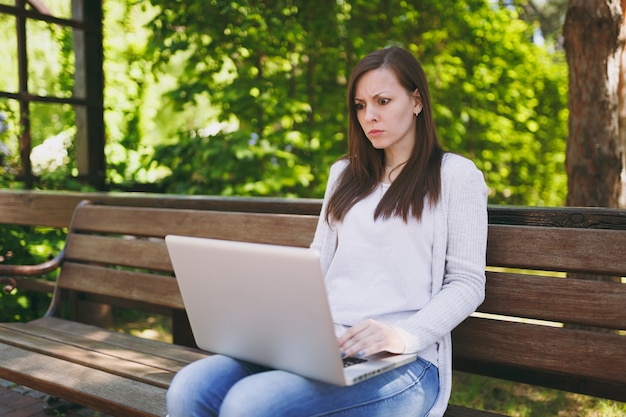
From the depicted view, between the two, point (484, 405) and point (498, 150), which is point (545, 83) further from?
point (484, 405)

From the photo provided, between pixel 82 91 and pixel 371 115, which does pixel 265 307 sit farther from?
pixel 82 91

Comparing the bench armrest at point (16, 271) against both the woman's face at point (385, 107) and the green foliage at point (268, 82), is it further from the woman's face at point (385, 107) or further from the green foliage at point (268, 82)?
the woman's face at point (385, 107)

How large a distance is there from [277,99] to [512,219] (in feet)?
8.99

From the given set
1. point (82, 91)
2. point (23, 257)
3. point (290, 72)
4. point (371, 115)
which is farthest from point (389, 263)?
point (82, 91)

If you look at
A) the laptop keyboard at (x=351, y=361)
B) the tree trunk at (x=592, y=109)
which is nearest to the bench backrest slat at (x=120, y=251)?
the laptop keyboard at (x=351, y=361)

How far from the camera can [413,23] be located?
17.8 ft

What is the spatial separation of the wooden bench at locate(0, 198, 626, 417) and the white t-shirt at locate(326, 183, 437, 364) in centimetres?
34

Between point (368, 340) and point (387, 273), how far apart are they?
32 centimetres

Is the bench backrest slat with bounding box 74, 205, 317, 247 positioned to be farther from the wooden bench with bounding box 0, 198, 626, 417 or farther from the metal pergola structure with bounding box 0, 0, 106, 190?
the metal pergola structure with bounding box 0, 0, 106, 190

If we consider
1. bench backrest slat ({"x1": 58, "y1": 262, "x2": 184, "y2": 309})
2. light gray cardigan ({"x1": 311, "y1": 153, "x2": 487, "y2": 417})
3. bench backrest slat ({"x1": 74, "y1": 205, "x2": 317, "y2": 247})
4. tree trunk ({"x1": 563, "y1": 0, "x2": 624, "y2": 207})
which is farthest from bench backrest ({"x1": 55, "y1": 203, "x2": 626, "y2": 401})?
tree trunk ({"x1": 563, "y1": 0, "x2": 624, "y2": 207})

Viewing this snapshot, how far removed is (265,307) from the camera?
1618 millimetres

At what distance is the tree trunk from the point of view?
3154mm

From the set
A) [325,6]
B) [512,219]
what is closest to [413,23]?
[325,6]

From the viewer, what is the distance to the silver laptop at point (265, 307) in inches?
59.2
